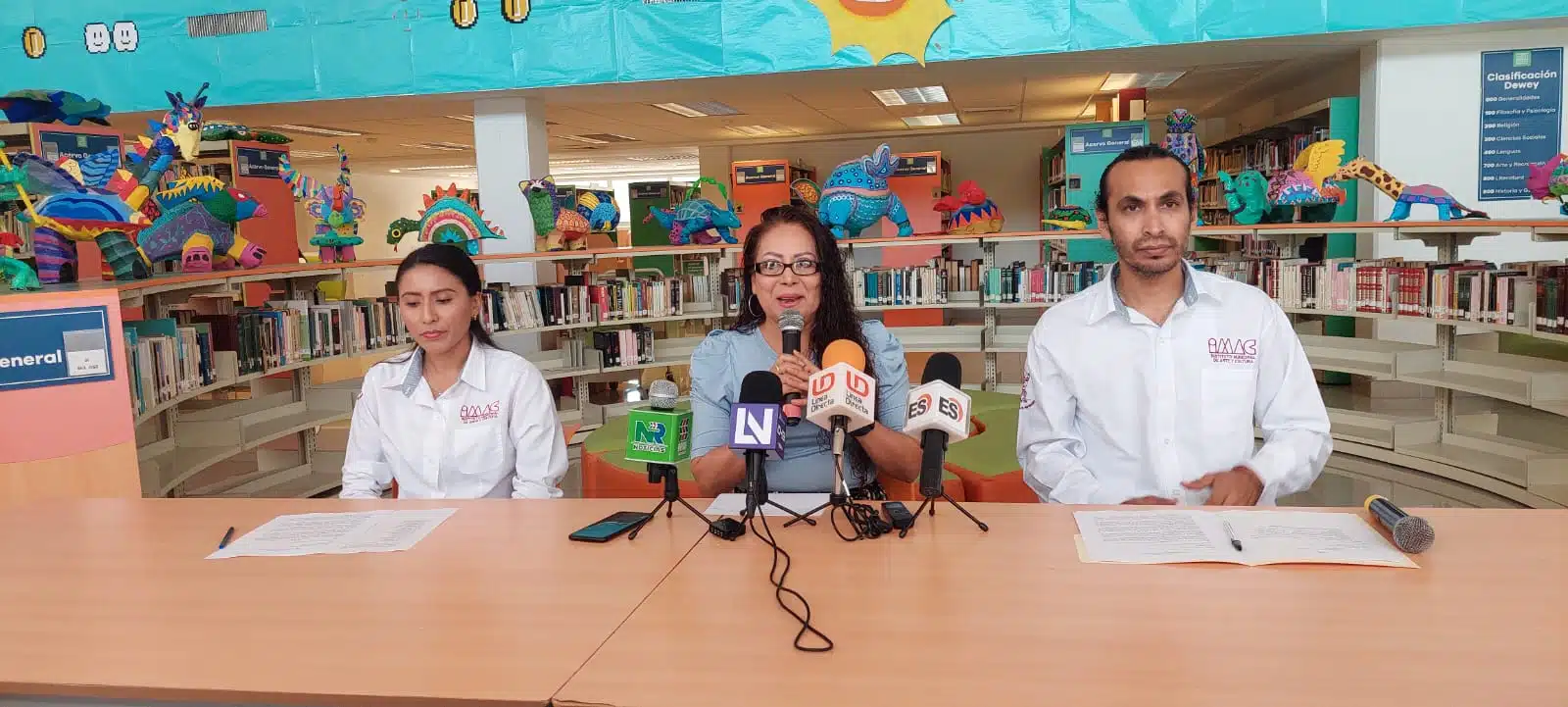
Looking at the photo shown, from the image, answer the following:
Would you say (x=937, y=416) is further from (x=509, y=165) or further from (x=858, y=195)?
(x=509, y=165)

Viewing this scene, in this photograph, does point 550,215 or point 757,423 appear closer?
Result: point 757,423

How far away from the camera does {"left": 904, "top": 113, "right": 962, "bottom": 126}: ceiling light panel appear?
12259mm

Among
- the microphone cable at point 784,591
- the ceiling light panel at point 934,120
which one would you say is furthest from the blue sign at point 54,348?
the ceiling light panel at point 934,120

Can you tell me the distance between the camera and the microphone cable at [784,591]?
1199mm

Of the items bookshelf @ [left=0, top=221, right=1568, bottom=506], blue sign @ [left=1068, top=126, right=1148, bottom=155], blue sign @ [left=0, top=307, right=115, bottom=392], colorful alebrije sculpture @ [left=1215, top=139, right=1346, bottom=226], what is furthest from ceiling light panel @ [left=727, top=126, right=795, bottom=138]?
blue sign @ [left=0, top=307, right=115, bottom=392]

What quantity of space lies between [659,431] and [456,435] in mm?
1000

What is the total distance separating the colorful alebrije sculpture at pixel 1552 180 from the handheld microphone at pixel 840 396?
14.7 feet

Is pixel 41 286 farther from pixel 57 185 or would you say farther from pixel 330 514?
pixel 330 514

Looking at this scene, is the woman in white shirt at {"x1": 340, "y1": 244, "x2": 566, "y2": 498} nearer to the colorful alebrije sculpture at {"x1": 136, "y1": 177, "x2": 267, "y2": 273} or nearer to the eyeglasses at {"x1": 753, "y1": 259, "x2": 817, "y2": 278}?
the eyeglasses at {"x1": 753, "y1": 259, "x2": 817, "y2": 278}

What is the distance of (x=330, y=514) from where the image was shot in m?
1.93

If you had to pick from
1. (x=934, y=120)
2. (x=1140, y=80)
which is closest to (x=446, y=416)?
(x=1140, y=80)

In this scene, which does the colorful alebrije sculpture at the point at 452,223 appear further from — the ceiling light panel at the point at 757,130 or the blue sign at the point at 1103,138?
the ceiling light panel at the point at 757,130

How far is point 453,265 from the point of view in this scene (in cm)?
246

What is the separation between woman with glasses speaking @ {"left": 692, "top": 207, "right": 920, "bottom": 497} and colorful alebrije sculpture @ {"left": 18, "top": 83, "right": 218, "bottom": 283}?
114 inches
